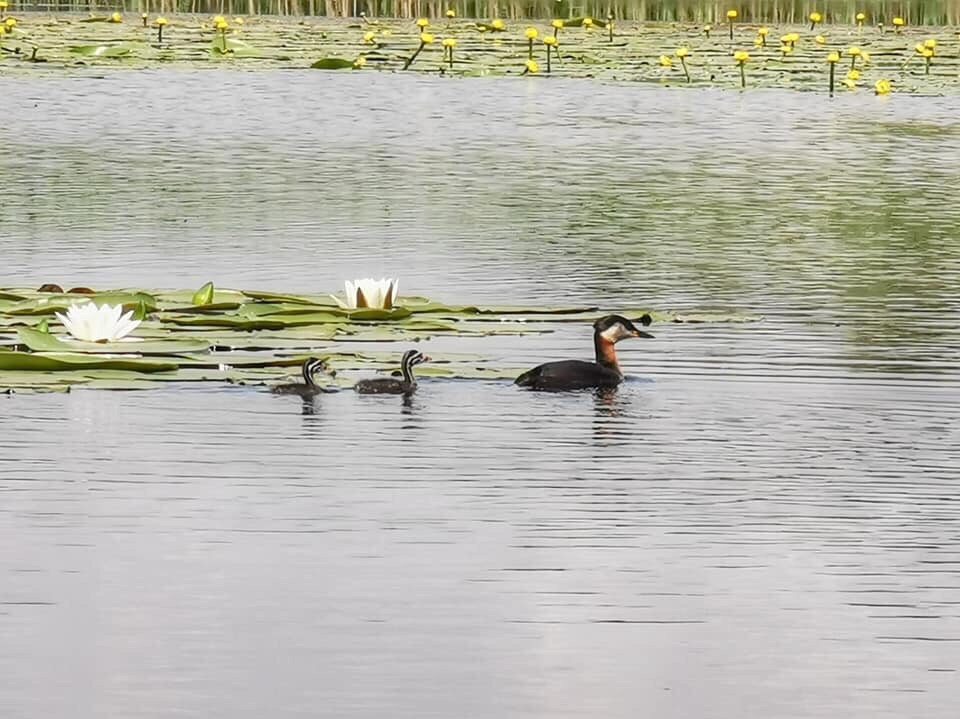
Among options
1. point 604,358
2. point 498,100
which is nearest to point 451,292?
point 604,358

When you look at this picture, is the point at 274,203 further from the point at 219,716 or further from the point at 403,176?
the point at 219,716

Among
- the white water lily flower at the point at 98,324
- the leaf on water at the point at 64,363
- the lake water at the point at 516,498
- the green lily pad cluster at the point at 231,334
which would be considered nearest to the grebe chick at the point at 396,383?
the lake water at the point at 516,498

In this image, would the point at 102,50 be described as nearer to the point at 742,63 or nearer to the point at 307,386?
the point at 742,63

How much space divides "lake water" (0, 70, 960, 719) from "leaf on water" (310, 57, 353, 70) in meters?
14.8

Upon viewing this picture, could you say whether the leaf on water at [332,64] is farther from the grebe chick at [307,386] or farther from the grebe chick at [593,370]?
the grebe chick at [307,386]

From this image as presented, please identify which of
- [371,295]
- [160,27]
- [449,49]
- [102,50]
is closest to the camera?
[371,295]

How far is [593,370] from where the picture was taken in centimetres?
1012

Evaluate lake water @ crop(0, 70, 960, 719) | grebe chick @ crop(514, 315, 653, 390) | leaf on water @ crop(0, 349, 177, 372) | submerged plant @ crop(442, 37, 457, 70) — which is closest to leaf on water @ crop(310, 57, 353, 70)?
submerged plant @ crop(442, 37, 457, 70)

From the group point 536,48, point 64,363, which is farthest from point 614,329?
point 536,48

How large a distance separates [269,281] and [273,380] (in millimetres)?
3628

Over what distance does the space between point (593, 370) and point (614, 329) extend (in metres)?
0.43

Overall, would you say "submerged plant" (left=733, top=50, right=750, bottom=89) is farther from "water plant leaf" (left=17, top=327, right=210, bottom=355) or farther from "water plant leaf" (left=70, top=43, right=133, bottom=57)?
"water plant leaf" (left=17, top=327, right=210, bottom=355)

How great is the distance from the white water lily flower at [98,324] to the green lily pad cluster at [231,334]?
4 centimetres

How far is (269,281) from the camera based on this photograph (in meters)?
13.5
